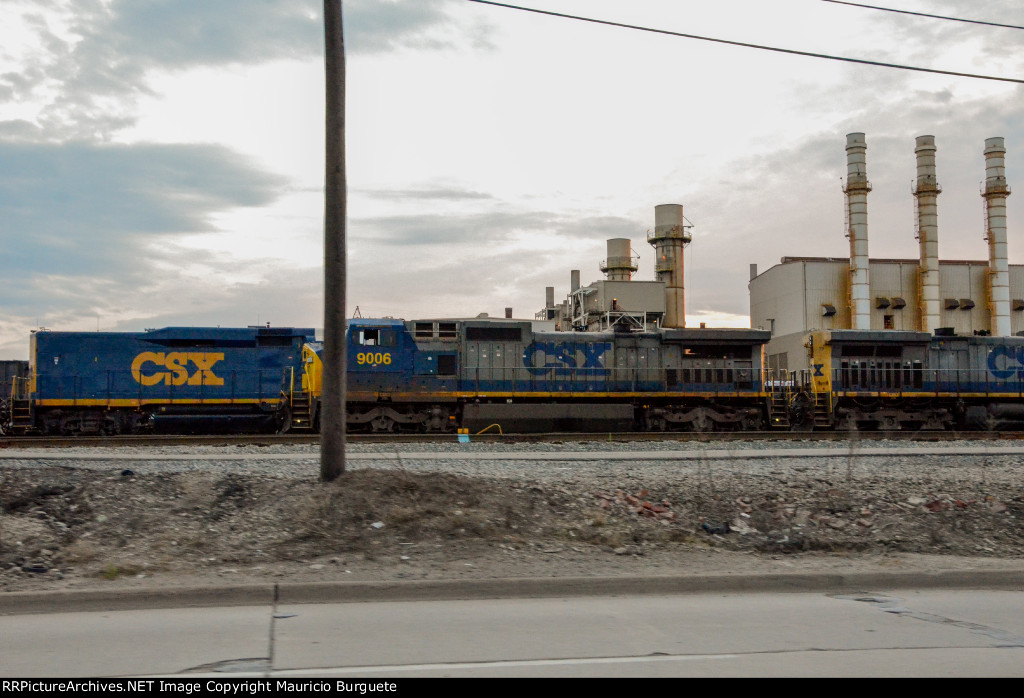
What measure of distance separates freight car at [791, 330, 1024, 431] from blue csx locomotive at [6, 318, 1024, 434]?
0.15 ft

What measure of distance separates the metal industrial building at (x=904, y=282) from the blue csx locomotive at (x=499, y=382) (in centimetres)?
2680

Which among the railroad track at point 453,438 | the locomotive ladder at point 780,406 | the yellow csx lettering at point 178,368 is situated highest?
the yellow csx lettering at point 178,368

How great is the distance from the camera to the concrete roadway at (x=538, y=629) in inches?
188

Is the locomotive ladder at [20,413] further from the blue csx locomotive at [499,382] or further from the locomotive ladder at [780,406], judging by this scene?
the locomotive ladder at [780,406]

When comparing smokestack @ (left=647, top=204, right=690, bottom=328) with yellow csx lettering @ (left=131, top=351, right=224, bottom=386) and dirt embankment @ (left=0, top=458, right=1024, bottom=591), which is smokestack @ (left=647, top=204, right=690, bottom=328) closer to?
yellow csx lettering @ (left=131, top=351, right=224, bottom=386)

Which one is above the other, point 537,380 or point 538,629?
point 537,380

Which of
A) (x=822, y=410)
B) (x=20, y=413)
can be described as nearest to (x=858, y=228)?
(x=822, y=410)

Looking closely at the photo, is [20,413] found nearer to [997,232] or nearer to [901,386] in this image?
[901,386]

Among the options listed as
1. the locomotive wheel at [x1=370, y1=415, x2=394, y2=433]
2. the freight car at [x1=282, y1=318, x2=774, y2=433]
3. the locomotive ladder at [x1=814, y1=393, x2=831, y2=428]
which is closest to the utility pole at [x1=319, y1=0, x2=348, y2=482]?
the freight car at [x1=282, y1=318, x2=774, y2=433]

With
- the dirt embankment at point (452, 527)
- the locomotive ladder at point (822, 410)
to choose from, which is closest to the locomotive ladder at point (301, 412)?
the dirt embankment at point (452, 527)

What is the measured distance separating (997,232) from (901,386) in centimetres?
3605

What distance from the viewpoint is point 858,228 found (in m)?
52.6
